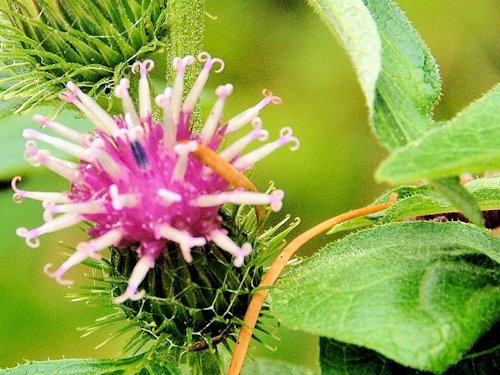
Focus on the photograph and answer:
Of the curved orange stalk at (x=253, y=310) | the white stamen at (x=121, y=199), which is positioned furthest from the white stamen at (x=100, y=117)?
the curved orange stalk at (x=253, y=310)

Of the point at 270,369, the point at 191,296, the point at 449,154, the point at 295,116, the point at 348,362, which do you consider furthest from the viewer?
the point at 295,116

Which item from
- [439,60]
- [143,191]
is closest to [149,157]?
[143,191]

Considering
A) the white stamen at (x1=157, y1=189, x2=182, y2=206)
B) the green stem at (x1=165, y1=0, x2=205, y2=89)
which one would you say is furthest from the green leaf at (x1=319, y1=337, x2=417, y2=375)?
the green stem at (x1=165, y1=0, x2=205, y2=89)

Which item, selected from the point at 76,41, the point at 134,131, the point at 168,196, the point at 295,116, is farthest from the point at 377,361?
the point at 295,116

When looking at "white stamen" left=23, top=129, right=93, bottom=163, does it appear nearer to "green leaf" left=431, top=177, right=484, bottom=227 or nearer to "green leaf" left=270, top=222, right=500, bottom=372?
"green leaf" left=270, top=222, right=500, bottom=372

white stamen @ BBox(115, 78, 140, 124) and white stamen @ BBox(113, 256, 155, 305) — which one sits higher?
white stamen @ BBox(115, 78, 140, 124)

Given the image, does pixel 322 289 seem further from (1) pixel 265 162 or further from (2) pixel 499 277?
(1) pixel 265 162

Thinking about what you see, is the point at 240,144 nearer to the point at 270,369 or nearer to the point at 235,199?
the point at 235,199
